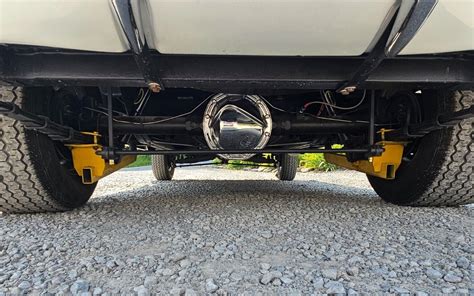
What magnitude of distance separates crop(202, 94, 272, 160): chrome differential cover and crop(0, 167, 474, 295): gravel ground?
430 millimetres

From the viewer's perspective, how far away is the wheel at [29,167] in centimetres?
174

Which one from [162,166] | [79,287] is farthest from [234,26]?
[162,166]

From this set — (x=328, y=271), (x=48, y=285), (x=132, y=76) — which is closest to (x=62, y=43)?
(x=132, y=76)

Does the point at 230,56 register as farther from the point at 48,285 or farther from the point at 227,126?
the point at 48,285

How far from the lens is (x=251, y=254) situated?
1.31 metres

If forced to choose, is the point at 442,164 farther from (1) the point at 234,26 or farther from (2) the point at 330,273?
(1) the point at 234,26

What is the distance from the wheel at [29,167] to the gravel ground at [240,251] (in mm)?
89

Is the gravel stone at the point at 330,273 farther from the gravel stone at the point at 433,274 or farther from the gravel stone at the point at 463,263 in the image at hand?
the gravel stone at the point at 463,263

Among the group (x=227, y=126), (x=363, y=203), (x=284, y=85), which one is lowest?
(x=363, y=203)

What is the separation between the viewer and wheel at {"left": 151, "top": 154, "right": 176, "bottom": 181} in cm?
423

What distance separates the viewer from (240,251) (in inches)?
52.9

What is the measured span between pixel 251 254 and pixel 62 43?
1050mm

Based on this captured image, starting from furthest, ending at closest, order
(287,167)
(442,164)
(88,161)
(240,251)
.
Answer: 1. (287,167)
2. (88,161)
3. (442,164)
4. (240,251)

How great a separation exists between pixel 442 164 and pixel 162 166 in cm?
317
